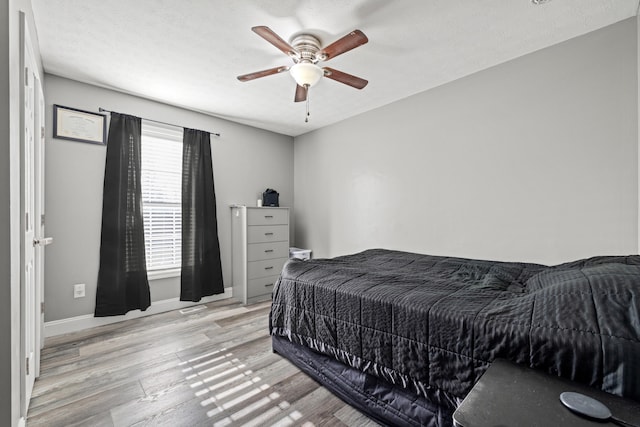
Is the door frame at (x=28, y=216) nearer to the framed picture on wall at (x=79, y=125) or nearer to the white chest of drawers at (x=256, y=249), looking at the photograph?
the framed picture on wall at (x=79, y=125)

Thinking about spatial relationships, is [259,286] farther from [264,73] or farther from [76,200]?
[264,73]

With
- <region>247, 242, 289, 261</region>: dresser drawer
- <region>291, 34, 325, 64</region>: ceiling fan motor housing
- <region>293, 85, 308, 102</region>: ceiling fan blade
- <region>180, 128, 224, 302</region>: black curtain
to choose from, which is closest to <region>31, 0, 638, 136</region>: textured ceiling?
<region>291, 34, 325, 64</region>: ceiling fan motor housing

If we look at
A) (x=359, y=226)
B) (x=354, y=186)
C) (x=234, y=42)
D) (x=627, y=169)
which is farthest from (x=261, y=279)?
(x=627, y=169)

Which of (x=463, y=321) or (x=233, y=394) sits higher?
(x=463, y=321)

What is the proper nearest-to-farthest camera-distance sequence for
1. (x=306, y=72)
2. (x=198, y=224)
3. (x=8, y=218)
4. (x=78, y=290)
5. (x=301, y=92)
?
(x=8, y=218), (x=306, y=72), (x=301, y=92), (x=78, y=290), (x=198, y=224)

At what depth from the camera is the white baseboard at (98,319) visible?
2631 mm

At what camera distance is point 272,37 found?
1.81m

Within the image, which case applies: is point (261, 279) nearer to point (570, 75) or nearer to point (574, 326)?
point (574, 326)

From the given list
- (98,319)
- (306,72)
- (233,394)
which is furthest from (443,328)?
(98,319)

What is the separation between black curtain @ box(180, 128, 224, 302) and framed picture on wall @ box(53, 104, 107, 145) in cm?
82

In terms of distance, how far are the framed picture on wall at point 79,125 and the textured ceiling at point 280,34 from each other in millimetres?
327

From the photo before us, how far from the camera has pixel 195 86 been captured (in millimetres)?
2891

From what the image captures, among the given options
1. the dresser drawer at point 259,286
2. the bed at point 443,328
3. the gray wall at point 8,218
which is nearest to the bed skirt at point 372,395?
the bed at point 443,328

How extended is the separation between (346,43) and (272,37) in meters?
0.48
